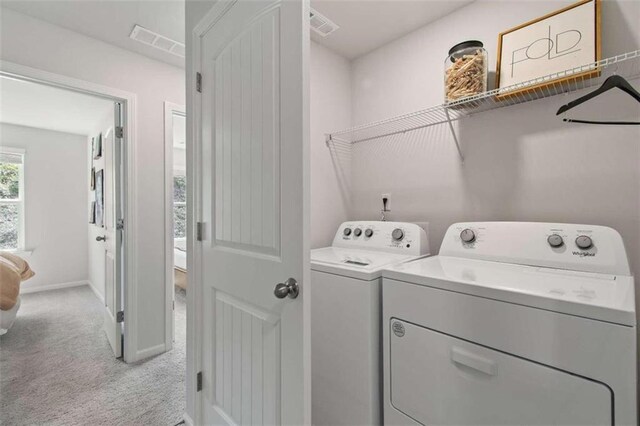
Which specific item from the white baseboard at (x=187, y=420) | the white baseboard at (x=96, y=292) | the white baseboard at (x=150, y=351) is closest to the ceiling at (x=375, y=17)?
the white baseboard at (x=187, y=420)

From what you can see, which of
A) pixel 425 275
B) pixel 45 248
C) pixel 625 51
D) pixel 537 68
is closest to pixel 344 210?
pixel 425 275

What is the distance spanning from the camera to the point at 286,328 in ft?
3.11

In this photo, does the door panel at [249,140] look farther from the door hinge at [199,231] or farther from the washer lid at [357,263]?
the washer lid at [357,263]

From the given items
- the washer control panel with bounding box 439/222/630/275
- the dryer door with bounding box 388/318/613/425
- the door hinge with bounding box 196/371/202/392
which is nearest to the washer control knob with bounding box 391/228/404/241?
the washer control panel with bounding box 439/222/630/275

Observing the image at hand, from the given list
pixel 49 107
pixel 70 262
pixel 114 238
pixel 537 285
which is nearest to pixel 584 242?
pixel 537 285

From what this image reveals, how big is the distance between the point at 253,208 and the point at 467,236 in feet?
3.46

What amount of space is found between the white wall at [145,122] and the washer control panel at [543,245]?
2.20m

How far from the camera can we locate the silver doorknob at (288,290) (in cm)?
89

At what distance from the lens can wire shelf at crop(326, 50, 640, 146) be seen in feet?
3.90

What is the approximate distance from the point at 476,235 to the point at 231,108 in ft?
4.19

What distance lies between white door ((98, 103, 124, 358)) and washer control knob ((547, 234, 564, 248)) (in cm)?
277

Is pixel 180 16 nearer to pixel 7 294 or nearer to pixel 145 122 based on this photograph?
pixel 145 122

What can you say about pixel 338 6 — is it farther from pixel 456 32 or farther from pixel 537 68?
pixel 537 68

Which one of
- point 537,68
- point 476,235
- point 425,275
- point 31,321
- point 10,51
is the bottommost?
point 31,321
